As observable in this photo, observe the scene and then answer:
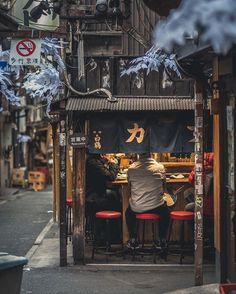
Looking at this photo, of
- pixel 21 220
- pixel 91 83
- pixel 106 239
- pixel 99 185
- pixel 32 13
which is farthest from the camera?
pixel 21 220

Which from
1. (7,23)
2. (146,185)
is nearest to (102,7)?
(7,23)

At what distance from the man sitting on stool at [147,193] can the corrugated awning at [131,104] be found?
1.18m

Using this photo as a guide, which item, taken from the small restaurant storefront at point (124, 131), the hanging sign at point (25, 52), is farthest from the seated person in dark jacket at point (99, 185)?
the hanging sign at point (25, 52)

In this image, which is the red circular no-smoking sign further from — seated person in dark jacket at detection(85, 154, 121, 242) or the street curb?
the street curb

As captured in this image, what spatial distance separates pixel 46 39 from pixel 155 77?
2.27m

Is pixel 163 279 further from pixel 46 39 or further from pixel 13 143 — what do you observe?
pixel 13 143

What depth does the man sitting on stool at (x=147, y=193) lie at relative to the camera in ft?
39.4

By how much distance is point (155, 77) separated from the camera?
11.9 m

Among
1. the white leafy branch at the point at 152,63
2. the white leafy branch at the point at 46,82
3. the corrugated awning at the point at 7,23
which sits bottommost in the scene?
the white leafy branch at the point at 46,82

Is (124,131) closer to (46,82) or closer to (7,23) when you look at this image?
(46,82)

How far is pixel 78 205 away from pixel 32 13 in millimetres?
3740

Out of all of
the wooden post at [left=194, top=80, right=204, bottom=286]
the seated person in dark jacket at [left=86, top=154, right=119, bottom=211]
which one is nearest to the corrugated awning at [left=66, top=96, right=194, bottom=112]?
the seated person in dark jacket at [left=86, top=154, right=119, bottom=211]

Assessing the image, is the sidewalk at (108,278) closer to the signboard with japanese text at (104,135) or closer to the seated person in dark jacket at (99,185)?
the seated person in dark jacket at (99,185)

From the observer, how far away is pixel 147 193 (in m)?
12.0
